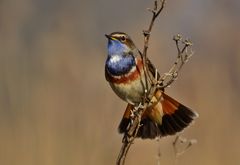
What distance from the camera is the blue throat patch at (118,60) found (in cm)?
417

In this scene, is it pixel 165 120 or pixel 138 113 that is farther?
pixel 165 120

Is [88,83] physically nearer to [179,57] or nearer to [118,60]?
[118,60]

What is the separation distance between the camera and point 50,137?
4727 mm

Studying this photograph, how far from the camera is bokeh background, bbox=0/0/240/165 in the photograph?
4633 mm

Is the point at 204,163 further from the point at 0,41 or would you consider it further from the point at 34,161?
the point at 0,41

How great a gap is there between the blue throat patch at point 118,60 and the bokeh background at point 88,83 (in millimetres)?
483

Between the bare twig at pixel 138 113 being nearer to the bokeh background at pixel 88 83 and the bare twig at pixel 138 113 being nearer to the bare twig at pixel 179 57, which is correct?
the bare twig at pixel 179 57

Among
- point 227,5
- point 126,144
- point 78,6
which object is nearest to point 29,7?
point 78,6

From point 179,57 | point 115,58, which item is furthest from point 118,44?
point 179,57

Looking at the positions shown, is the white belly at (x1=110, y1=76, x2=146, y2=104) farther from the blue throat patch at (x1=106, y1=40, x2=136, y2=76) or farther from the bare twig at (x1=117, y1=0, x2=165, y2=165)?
the bare twig at (x1=117, y1=0, x2=165, y2=165)

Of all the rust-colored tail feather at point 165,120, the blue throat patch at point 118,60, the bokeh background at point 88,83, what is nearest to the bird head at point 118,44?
the blue throat patch at point 118,60

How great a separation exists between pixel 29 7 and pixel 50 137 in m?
1.49

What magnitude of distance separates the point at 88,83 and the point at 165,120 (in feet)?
2.68

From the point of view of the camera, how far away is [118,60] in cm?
418
